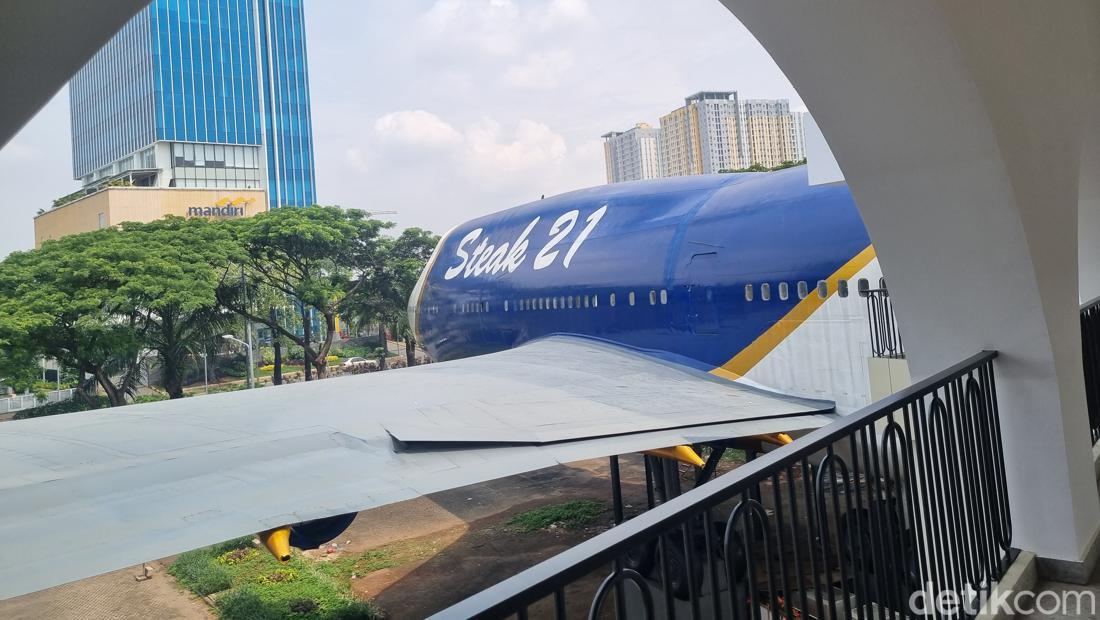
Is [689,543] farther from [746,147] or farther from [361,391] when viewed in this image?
[746,147]

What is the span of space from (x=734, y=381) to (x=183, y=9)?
67265 mm

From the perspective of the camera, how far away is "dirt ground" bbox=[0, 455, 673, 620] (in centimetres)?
902

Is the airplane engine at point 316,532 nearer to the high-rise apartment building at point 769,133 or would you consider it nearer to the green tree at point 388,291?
the green tree at point 388,291

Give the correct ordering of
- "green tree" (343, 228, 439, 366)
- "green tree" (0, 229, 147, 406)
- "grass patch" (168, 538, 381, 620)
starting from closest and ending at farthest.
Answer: "grass patch" (168, 538, 381, 620) → "green tree" (0, 229, 147, 406) → "green tree" (343, 228, 439, 366)

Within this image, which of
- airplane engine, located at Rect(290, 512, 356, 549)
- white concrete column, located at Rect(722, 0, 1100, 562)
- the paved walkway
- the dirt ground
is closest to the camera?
white concrete column, located at Rect(722, 0, 1100, 562)

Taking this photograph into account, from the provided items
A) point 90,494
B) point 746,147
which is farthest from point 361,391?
point 746,147

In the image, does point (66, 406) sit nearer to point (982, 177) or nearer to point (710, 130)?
point (982, 177)

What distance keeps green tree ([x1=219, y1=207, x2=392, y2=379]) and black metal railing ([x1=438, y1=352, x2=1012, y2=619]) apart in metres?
31.2

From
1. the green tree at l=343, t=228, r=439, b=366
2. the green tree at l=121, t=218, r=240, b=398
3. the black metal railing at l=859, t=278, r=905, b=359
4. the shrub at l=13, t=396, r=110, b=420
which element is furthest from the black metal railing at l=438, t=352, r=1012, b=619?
the green tree at l=343, t=228, r=439, b=366

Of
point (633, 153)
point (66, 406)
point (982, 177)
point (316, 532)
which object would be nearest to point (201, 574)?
point (316, 532)

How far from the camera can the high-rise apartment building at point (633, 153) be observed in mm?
61219

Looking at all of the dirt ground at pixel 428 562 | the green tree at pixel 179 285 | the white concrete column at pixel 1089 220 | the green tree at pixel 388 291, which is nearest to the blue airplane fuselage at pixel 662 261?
the white concrete column at pixel 1089 220

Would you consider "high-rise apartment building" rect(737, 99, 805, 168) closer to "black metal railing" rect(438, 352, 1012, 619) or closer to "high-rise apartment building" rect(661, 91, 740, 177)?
"high-rise apartment building" rect(661, 91, 740, 177)

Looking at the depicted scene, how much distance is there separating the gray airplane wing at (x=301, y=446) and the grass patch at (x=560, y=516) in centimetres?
405
